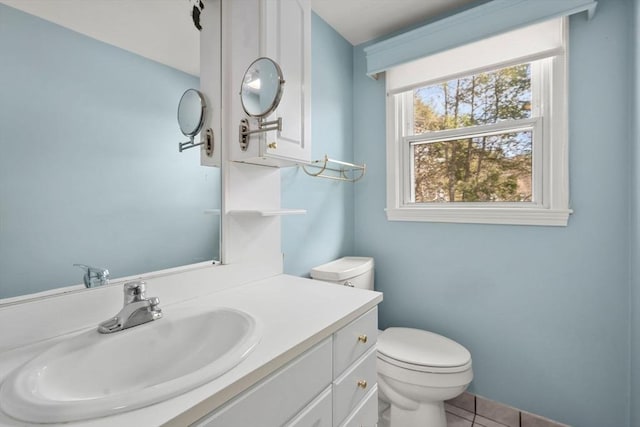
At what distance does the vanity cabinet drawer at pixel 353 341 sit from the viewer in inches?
33.9

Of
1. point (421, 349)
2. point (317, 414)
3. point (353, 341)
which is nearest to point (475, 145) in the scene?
point (421, 349)

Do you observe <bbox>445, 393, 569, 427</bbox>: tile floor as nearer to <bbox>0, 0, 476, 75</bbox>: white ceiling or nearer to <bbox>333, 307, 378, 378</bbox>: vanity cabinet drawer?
<bbox>333, 307, 378, 378</bbox>: vanity cabinet drawer

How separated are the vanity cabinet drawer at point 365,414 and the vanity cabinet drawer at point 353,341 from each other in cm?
17

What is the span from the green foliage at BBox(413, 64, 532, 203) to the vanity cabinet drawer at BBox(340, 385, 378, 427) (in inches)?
50.0

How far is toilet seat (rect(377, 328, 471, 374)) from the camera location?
4.34 feet

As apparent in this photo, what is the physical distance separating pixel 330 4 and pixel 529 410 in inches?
99.2

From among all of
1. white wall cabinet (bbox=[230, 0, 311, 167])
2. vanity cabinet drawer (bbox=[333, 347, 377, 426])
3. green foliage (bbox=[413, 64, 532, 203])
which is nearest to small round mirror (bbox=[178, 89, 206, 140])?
white wall cabinet (bbox=[230, 0, 311, 167])

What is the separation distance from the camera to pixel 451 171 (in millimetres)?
1851

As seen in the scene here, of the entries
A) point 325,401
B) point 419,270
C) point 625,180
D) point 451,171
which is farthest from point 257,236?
point 625,180

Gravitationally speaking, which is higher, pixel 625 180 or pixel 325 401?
pixel 625 180

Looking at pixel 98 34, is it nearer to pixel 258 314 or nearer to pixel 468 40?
pixel 258 314

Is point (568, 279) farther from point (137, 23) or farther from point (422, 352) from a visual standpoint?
point (137, 23)

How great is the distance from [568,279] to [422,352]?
82 cm

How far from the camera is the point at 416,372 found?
52.4 inches
